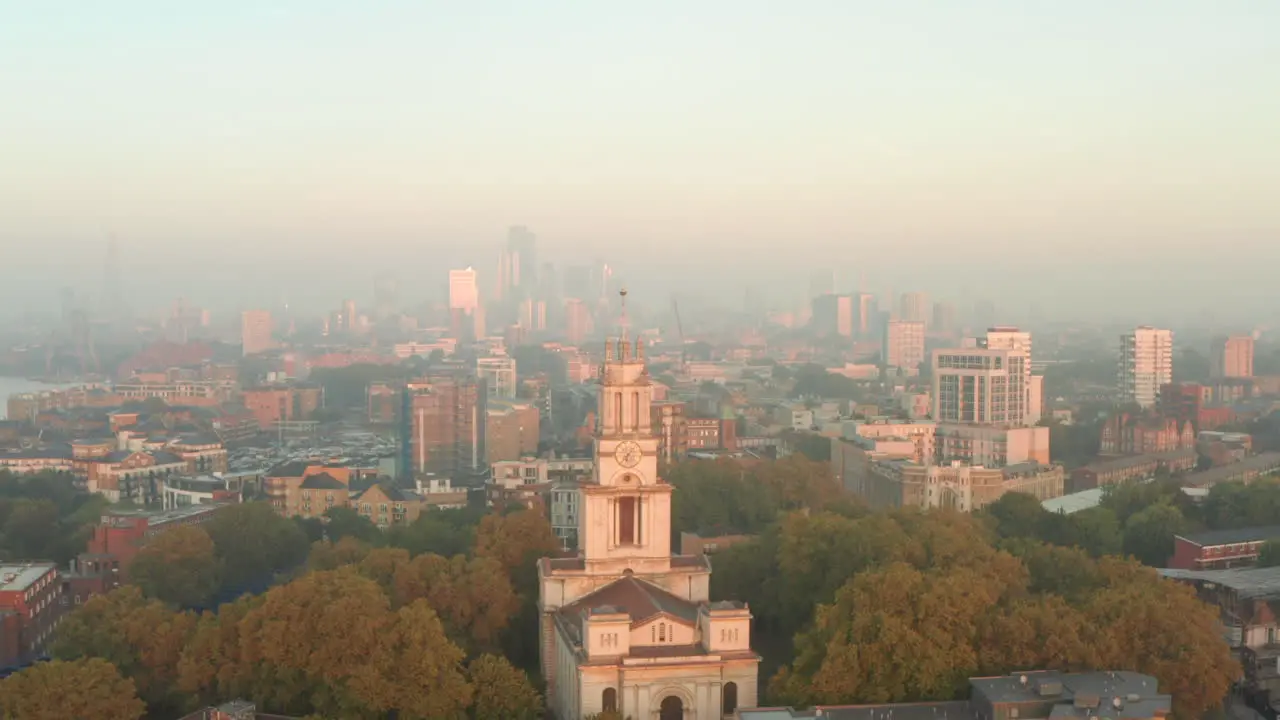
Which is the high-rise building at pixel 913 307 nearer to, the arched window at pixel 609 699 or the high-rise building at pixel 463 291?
the high-rise building at pixel 463 291

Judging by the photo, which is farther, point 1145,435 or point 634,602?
point 1145,435

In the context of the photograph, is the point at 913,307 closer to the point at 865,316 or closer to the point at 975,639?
the point at 865,316

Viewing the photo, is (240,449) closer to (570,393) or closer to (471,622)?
(570,393)

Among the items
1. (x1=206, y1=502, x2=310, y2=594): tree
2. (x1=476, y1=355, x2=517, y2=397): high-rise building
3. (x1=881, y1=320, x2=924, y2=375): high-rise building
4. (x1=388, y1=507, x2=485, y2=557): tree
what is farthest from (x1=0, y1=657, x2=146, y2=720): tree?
(x1=881, y1=320, x2=924, y2=375): high-rise building

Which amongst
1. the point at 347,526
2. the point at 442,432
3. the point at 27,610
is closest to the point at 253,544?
the point at 347,526

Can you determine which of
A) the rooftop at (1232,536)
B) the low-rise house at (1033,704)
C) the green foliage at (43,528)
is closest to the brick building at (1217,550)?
the rooftop at (1232,536)

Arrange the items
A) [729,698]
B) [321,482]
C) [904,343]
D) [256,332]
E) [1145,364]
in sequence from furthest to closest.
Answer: [256,332]
[904,343]
[1145,364]
[321,482]
[729,698]
